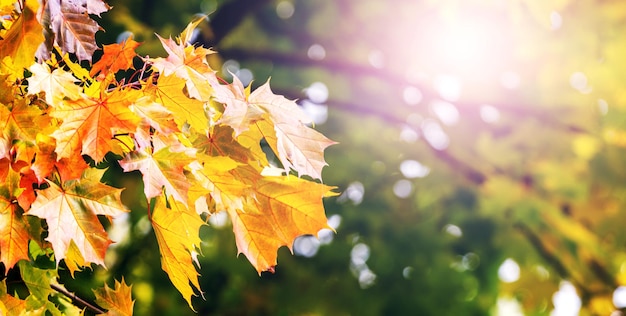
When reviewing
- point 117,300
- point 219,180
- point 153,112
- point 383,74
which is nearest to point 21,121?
point 153,112

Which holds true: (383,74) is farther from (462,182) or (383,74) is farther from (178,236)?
(178,236)

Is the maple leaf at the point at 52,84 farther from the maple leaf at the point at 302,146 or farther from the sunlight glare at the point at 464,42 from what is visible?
the sunlight glare at the point at 464,42

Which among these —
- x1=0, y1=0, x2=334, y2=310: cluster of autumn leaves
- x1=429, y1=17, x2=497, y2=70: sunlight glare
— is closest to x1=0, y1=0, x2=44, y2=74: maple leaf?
x1=0, y1=0, x2=334, y2=310: cluster of autumn leaves

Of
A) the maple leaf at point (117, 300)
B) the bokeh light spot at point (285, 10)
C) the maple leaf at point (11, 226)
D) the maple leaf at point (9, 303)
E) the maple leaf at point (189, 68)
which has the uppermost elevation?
the maple leaf at point (189, 68)

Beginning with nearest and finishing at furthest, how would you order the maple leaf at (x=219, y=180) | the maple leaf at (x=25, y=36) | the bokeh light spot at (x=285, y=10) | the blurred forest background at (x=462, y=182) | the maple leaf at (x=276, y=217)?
the maple leaf at (x=25, y=36) < the maple leaf at (x=219, y=180) < the maple leaf at (x=276, y=217) < the blurred forest background at (x=462, y=182) < the bokeh light spot at (x=285, y=10)

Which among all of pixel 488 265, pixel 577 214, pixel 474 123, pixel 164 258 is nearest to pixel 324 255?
pixel 488 265

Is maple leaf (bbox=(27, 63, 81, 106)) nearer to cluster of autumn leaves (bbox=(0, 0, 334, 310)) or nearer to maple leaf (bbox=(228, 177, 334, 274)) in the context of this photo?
cluster of autumn leaves (bbox=(0, 0, 334, 310))

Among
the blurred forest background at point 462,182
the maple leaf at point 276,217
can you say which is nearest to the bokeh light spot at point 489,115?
the blurred forest background at point 462,182
